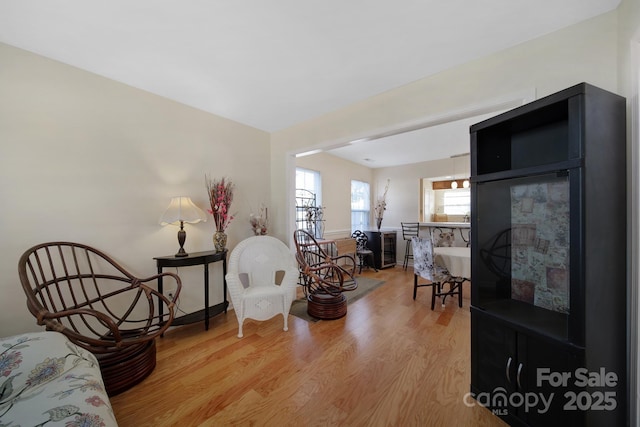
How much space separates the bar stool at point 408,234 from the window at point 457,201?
87cm

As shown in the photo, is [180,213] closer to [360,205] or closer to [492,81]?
[492,81]

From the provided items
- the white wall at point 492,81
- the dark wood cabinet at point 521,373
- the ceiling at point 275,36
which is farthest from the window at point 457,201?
the dark wood cabinet at point 521,373

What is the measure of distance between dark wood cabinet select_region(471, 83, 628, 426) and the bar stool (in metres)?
3.71

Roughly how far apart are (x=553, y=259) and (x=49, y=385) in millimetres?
2594

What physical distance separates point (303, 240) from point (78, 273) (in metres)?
2.55

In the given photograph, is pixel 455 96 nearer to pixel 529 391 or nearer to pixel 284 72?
pixel 284 72

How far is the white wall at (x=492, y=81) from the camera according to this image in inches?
53.9

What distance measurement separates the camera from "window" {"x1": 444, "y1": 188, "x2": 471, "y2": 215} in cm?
507

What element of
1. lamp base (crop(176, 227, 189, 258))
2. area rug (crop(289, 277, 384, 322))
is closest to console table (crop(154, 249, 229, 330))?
lamp base (crop(176, 227, 189, 258))

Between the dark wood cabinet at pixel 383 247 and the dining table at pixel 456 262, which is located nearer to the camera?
the dining table at pixel 456 262

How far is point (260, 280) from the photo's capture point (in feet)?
8.87

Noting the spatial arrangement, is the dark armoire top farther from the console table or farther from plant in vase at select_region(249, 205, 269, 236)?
the console table

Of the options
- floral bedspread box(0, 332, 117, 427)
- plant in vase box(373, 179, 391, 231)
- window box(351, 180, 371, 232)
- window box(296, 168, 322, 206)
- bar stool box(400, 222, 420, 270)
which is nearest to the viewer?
floral bedspread box(0, 332, 117, 427)

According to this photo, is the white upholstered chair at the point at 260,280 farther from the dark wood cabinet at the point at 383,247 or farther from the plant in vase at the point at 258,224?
the dark wood cabinet at the point at 383,247
